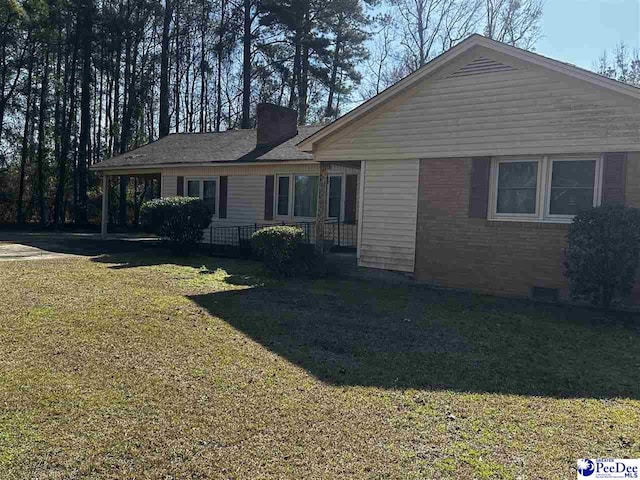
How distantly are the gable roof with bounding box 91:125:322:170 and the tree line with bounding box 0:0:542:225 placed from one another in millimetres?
8629

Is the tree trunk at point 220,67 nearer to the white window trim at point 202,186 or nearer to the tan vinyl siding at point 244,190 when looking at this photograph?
the white window trim at point 202,186

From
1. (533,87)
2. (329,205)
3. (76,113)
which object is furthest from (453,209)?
(76,113)

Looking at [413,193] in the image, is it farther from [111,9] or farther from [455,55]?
[111,9]

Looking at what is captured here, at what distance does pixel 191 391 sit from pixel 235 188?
1266 centimetres

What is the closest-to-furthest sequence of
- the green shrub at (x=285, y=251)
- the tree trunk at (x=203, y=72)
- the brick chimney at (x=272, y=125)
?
the green shrub at (x=285, y=251) < the brick chimney at (x=272, y=125) < the tree trunk at (x=203, y=72)

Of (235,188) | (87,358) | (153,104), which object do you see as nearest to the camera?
(87,358)

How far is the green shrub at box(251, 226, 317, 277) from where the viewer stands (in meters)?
11.2

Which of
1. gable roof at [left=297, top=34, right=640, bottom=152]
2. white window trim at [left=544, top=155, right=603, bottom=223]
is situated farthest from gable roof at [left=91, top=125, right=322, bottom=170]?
white window trim at [left=544, top=155, right=603, bottom=223]

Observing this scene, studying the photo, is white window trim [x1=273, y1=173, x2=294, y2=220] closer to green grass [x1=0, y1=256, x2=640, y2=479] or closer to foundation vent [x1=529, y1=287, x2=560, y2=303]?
green grass [x1=0, y1=256, x2=640, y2=479]

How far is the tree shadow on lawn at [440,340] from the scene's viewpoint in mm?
5051

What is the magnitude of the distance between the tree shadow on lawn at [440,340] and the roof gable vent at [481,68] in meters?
4.28

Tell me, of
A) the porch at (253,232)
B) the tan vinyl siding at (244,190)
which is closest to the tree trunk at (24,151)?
the tan vinyl siding at (244,190)

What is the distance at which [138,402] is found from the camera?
412 cm

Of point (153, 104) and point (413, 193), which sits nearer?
point (413, 193)
